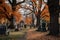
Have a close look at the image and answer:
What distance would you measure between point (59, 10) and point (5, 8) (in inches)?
665

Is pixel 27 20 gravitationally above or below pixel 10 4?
below

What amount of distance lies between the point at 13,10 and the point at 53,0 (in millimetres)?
16579

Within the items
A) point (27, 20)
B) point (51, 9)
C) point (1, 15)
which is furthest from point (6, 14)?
point (27, 20)

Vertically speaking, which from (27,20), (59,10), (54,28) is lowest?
(27,20)

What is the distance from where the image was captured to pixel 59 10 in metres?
16.4

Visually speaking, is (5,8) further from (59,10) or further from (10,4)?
(59,10)

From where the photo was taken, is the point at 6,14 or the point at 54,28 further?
the point at 6,14

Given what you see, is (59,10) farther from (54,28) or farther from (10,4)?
(10,4)

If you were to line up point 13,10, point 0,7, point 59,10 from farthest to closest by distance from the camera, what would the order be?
point 13,10, point 0,7, point 59,10

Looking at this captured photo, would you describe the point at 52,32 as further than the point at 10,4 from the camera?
No

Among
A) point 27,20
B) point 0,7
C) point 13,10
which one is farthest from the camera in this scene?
point 27,20

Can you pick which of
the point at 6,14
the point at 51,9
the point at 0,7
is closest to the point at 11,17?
the point at 6,14

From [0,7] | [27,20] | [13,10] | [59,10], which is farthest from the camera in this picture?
[27,20]

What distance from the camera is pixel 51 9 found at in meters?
17.3
